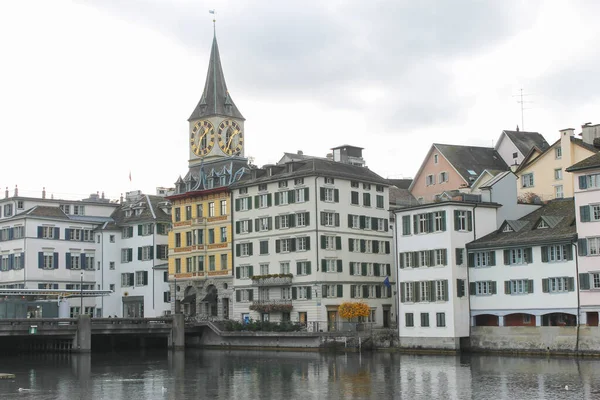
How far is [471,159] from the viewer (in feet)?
376

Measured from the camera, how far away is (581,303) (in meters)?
75.6

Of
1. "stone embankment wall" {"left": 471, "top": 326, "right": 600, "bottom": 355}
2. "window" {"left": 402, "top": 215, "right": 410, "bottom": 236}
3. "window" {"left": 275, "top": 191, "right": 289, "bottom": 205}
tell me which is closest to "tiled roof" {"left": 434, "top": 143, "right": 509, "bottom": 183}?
"window" {"left": 275, "top": 191, "right": 289, "bottom": 205}

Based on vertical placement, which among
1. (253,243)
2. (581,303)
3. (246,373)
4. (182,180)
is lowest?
(246,373)

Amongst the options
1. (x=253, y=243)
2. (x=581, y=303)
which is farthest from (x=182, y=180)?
(x=581, y=303)

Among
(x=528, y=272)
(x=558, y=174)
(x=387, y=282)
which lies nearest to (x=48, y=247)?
(x=387, y=282)

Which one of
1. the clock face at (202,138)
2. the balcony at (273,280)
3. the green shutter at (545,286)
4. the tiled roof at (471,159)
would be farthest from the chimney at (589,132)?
the clock face at (202,138)

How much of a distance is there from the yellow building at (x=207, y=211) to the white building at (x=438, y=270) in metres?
28.8

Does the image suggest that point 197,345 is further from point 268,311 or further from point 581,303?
point 581,303

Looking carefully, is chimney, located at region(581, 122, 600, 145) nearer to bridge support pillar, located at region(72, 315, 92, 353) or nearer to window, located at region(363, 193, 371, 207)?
window, located at region(363, 193, 371, 207)

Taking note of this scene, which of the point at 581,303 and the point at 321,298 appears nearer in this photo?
the point at 581,303

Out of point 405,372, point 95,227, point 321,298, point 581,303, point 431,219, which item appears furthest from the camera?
point 95,227

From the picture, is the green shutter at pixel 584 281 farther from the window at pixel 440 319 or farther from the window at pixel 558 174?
the window at pixel 558 174

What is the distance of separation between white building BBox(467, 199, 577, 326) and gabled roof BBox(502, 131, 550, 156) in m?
28.1

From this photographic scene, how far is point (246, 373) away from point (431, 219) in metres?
23.0
